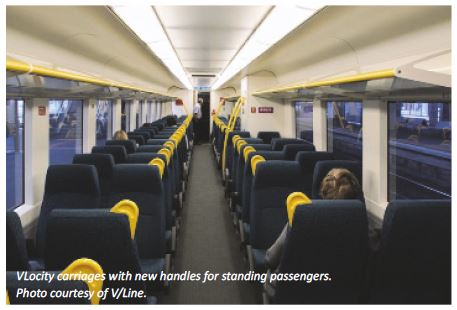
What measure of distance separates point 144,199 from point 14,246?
149cm

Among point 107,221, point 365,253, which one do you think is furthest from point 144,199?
point 365,253

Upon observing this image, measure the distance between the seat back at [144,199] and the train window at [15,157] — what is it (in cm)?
123

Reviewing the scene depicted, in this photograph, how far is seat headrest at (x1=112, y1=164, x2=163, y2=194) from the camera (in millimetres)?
3627

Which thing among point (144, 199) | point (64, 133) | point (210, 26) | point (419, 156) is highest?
point (210, 26)

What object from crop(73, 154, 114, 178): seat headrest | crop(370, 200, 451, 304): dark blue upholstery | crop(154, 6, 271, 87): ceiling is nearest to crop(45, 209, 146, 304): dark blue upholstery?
crop(370, 200, 451, 304): dark blue upholstery

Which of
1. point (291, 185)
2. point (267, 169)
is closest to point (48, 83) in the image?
point (267, 169)

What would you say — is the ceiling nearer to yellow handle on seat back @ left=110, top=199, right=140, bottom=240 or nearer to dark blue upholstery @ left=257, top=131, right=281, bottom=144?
dark blue upholstery @ left=257, top=131, right=281, bottom=144

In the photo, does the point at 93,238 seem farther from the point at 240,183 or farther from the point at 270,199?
the point at 240,183

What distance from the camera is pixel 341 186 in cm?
276

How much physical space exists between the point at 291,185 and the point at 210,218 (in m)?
2.94

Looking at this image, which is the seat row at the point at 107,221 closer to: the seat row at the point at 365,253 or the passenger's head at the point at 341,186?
the seat row at the point at 365,253

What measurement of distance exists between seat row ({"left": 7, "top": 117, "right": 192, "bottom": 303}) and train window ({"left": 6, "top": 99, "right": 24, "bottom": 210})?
777 mm

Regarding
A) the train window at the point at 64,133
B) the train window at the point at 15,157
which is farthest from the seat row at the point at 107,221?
the train window at the point at 64,133

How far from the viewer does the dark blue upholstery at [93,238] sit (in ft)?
6.82
